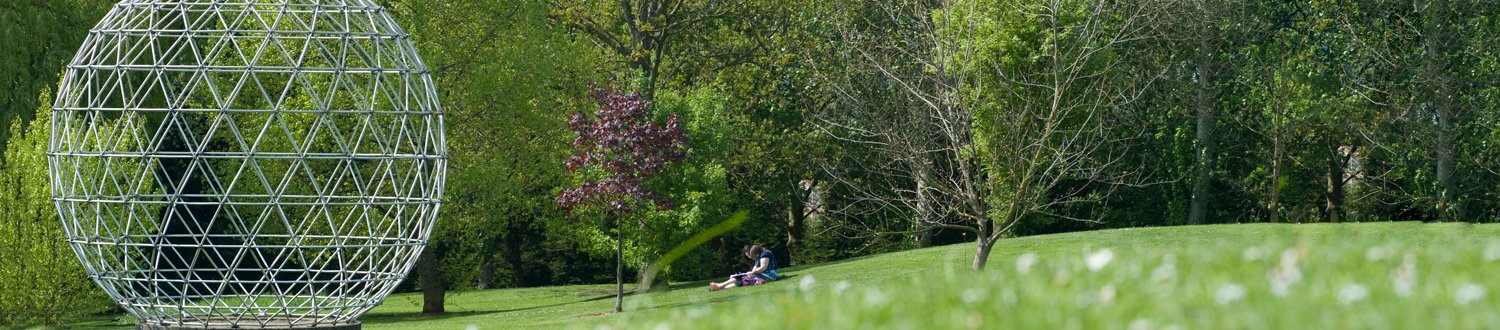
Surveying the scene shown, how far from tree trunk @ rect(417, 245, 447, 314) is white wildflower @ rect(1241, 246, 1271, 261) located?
20345mm

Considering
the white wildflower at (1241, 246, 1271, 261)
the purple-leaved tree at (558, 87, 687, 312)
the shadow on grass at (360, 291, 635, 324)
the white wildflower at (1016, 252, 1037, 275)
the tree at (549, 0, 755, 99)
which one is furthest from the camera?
the tree at (549, 0, 755, 99)

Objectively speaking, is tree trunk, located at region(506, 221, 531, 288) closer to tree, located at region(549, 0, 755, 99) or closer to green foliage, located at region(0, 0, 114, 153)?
tree, located at region(549, 0, 755, 99)

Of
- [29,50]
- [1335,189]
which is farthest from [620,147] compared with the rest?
[1335,189]

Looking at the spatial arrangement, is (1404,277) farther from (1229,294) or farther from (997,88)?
(997,88)

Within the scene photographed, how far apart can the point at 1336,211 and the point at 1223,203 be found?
2.44 m

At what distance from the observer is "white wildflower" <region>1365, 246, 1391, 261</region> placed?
18.8 ft

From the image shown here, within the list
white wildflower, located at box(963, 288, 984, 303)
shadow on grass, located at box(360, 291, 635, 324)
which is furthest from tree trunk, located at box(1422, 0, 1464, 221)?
white wildflower, located at box(963, 288, 984, 303)

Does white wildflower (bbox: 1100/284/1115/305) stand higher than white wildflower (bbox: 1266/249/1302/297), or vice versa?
white wildflower (bbox: 1266/249/1302/297)

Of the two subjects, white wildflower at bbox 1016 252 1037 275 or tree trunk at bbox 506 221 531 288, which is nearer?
white wildflower at bbox 1016 252 1037 275

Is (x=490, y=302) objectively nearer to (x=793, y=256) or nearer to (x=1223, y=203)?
(x=793, y=256)

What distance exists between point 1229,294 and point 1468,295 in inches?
26.6

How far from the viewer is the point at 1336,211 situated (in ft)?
112

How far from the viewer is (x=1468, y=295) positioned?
14.9 ft

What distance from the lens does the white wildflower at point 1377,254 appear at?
5.73 metres
